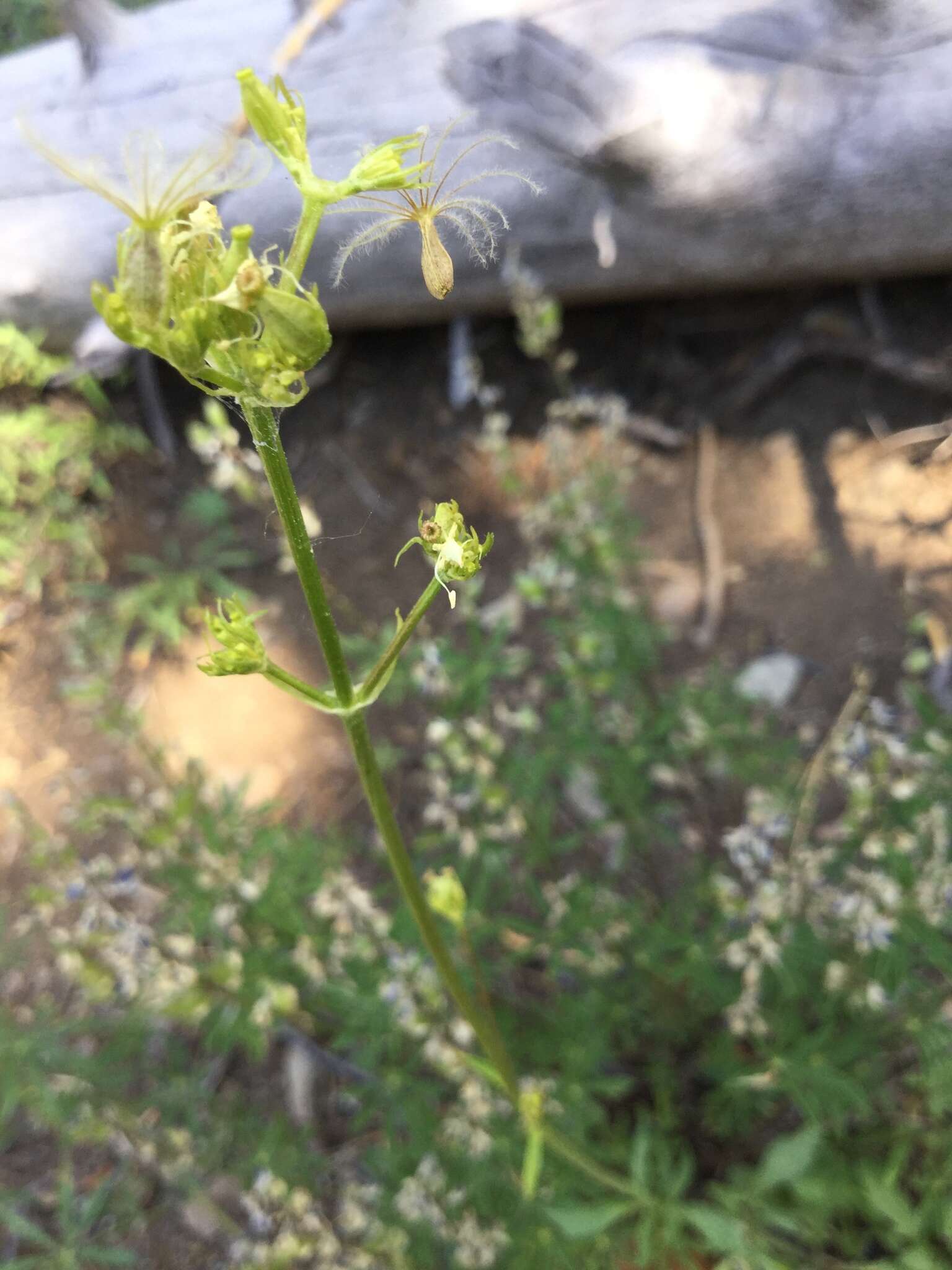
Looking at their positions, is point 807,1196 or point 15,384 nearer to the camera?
point 807,1196

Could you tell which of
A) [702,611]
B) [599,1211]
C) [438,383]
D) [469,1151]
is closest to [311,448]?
[438,383]

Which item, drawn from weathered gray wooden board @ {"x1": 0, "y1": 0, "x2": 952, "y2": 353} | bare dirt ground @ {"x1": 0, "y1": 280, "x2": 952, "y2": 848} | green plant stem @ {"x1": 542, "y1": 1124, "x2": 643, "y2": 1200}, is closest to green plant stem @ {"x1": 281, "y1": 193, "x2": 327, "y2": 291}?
green plant stem @ {"x1": 542, "y1": 1124, "x2": 643, "y2": 1200}

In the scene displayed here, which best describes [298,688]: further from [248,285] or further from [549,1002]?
[549,1002]

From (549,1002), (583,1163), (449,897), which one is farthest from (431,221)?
(549,1002)

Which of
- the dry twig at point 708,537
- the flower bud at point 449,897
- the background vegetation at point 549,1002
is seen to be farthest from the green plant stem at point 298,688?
the dry twig at point 708,537

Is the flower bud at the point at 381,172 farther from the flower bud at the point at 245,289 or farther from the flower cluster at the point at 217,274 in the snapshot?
the flower bud at the point at 245,289

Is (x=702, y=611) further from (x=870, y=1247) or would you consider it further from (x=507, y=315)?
(x=870, y=1247)
